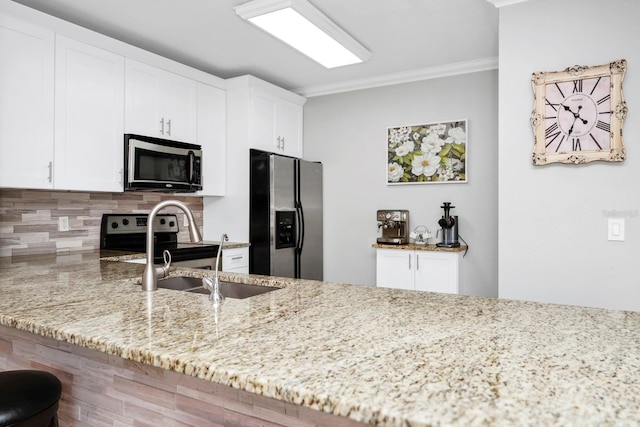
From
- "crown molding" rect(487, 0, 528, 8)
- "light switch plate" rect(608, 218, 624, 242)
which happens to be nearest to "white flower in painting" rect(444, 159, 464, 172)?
"crown molding" rect(487, 0, 528, 8)

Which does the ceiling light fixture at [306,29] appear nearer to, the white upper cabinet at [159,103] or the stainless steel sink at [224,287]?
the white upper cabinet at [159,103]

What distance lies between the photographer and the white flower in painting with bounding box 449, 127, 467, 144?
386cm

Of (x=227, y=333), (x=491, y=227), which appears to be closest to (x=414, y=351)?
(x=227, y=333)

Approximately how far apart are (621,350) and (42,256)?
3138mm

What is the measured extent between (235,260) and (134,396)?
2.44 meters

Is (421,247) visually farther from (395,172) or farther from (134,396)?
(134,396)

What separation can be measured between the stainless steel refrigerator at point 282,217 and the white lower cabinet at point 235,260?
60 millimetres

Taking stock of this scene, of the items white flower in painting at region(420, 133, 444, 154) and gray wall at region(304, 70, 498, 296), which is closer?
gray wall at region(304, 70, 498, 296)

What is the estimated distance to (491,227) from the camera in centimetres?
372

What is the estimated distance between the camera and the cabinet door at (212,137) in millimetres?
3834

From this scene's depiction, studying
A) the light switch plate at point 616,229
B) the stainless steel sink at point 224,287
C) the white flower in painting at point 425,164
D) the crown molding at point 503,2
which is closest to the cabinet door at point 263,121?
the white flower in painting at point 425,164

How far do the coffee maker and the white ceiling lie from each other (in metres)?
1.29

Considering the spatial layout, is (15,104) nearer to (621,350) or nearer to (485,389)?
(485,389)

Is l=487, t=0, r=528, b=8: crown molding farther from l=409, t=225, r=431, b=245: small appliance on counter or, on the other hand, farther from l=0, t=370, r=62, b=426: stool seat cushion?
l=0, t=370, r=62, b=426: stool seat cushion
